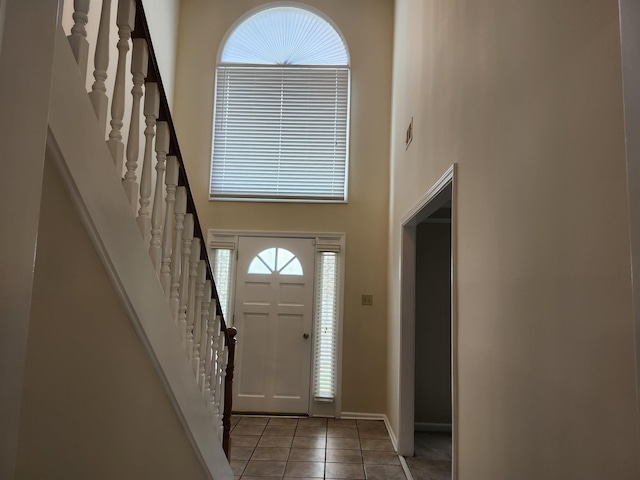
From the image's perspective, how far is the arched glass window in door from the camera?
5043 mm

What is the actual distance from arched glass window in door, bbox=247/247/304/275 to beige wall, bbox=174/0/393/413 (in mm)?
300

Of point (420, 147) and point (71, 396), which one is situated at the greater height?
point (420, 147)

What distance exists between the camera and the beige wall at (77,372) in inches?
55.3

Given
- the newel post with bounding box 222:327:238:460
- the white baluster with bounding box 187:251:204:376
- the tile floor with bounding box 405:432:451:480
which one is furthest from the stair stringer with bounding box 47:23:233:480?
the tile floor with bounding box 405:432:451:480

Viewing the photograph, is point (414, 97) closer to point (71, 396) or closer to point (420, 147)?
point (420, 147)

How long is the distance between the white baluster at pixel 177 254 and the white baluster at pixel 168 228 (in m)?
0.03

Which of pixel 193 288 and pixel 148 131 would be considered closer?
pixel 148 131

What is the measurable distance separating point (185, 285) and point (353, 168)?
341 cm

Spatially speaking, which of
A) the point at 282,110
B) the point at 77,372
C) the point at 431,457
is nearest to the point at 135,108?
the point at 77,372

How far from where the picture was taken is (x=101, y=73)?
145 cm

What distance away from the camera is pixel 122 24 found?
153 cm

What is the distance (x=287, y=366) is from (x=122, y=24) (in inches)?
156

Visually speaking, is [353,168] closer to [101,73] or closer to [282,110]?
[282,110]

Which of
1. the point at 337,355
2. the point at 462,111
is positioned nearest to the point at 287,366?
the point at 337,355
